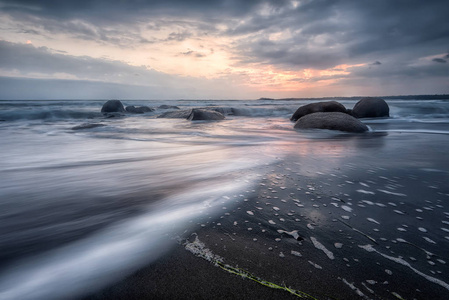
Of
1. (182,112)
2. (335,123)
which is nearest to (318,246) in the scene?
(335,123)

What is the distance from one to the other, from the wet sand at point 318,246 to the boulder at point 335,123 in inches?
197

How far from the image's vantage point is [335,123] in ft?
23.2

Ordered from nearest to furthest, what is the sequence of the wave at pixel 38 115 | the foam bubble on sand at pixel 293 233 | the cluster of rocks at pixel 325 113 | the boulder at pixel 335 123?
1. the foam bubble on sand at pixel 293 233
2. the boulder at pixel 335 123
3. the cluster of rocks at pixel 325 113
4. the wave at pixel 38 115

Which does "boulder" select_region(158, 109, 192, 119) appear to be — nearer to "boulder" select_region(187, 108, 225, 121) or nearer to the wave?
"boulder" select_region(187, 108, 225, 121)

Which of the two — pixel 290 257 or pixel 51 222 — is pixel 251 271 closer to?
pixel 290 257

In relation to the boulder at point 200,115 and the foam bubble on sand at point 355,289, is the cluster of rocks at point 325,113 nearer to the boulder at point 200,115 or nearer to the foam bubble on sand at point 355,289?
the boulder at point 200,115

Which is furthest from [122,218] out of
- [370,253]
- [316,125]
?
[316,125]

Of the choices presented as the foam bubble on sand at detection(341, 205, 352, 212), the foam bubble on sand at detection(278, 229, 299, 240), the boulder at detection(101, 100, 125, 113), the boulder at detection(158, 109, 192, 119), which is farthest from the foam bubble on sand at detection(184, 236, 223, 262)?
the boulder at detection(101, 100, 125, 113)

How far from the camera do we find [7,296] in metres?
0.95

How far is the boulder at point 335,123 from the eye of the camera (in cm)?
691

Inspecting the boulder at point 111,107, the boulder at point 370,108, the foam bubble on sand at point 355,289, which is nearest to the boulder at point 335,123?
the boulder at point 370,108

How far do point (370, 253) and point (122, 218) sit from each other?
148cm

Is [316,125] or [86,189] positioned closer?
[86,189]

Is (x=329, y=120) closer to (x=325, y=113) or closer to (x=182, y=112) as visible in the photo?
(x=325, y=113)
